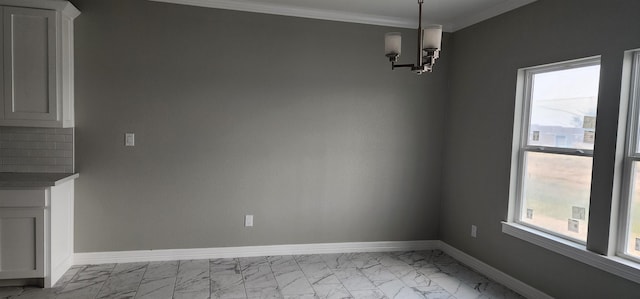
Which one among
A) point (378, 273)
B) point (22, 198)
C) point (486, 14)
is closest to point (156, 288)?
point (22, 198)

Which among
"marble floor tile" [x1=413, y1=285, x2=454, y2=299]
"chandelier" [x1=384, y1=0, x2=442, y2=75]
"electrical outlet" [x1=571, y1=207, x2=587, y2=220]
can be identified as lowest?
"marble floor tile" [x1=413, y1=285, x2=454, y2=299]

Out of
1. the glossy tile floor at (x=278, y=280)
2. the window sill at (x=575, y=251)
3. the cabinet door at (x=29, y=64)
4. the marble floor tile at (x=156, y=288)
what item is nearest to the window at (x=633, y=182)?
the window sill at (x=575, y=251)

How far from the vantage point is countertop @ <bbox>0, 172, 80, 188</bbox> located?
3.21m

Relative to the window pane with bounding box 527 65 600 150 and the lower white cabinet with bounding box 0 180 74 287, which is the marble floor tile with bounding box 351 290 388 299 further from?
the lower white cabinet with bounding box 0 180 74 287

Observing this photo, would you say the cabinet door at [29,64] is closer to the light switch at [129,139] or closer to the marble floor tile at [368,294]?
the light switch at [129,139]

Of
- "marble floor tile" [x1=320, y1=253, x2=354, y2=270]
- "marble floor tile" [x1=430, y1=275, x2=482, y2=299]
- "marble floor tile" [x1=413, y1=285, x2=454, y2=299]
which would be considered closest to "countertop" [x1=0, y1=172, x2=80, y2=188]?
"marble floor tile" [x1=320, y1=253, x2=354, y2=270]

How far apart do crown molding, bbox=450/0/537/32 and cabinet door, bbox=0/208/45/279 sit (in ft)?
13.7

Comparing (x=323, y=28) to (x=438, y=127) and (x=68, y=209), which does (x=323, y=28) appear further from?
(x=68, y=209)

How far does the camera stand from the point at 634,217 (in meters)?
2.82

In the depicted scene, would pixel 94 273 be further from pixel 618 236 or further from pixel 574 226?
pixel 618 236

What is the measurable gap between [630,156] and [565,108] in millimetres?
660

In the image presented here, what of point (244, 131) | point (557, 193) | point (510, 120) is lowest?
point (557, 193)

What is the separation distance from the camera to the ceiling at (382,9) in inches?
155

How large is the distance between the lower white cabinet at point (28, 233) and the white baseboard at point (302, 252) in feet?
1.97
